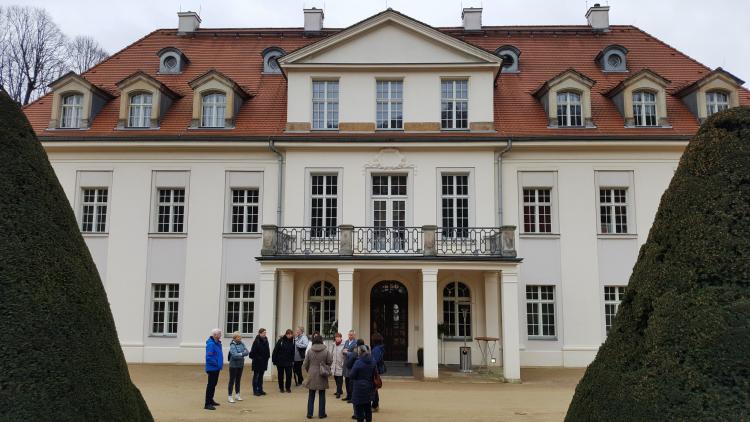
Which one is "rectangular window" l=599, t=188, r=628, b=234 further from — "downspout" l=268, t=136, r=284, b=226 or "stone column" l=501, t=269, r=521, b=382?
"downspout" l=268, t=136, r=284, b=226

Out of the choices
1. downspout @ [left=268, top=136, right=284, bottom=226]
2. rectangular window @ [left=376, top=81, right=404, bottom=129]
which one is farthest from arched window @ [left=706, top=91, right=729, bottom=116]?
downspout @ [left=268, top=136, right=284, bottom=226]

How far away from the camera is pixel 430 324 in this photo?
16.4 meters

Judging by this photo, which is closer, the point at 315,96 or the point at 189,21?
the point at 315,96

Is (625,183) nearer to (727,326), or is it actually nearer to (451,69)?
(451,69)

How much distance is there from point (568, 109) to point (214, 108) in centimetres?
1247

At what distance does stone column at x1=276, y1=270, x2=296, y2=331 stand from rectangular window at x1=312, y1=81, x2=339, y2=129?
5267 millimetres

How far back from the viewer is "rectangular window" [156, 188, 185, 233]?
65.4 feet

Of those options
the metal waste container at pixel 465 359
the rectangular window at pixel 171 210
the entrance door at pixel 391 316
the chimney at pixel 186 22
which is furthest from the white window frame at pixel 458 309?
the chimney at pixel 186 22

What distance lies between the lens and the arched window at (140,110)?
2088 cm

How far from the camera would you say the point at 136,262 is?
1956cm

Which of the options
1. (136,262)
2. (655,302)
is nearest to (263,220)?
(136,262)

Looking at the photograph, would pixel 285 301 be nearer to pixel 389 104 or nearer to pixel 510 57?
pixel 389 104

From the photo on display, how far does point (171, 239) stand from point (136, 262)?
137cm

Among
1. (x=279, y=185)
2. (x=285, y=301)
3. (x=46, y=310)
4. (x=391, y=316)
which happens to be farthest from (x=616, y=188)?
(x=46, y=310)
